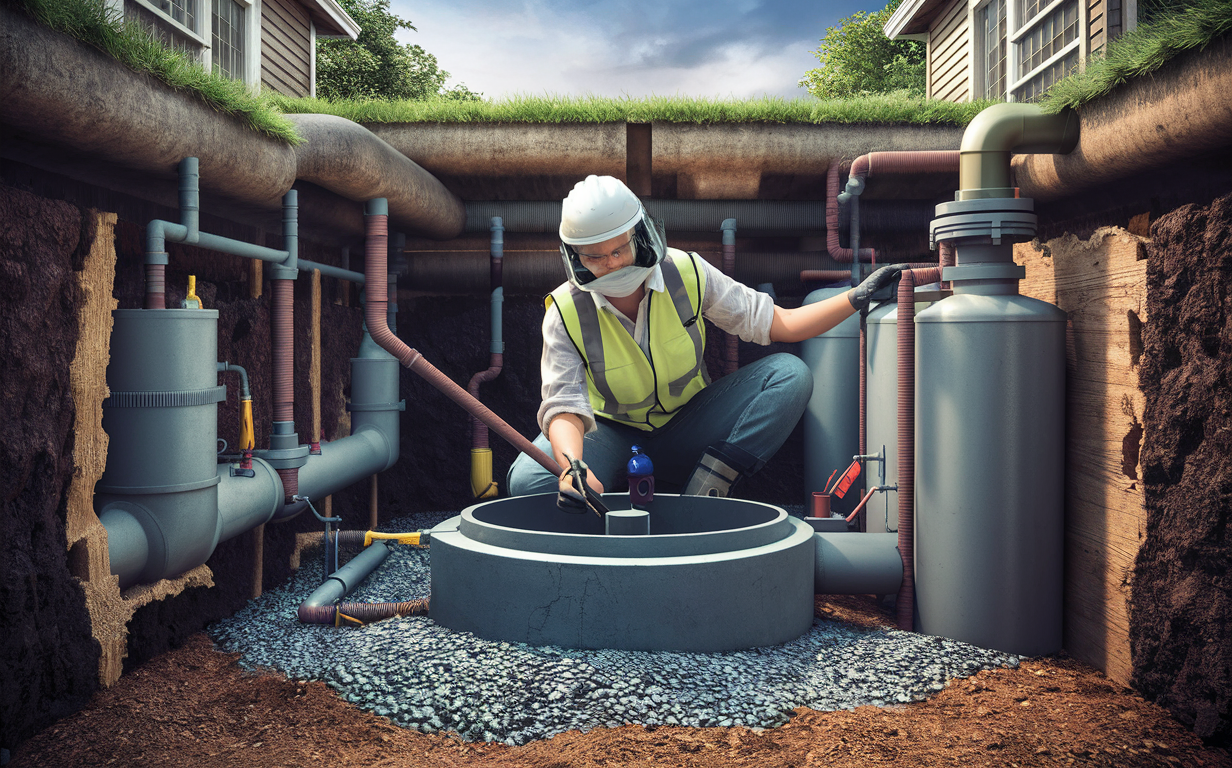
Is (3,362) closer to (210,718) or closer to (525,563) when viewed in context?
(210,718)

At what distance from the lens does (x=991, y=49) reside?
7.98 m

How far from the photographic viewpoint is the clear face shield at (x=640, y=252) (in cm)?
291

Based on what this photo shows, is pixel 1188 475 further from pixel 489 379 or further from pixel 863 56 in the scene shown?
pixel 863 56

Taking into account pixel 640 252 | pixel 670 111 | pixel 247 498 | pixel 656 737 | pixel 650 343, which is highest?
pixel 670 111

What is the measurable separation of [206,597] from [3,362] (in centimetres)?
125

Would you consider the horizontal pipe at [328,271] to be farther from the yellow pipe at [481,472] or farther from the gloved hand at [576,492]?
the gloved hand at [576,492]

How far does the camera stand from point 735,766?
1.76 meters

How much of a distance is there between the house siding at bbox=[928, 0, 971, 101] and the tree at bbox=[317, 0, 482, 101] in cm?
790

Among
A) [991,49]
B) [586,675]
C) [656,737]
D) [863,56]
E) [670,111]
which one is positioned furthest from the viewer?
[863,56]

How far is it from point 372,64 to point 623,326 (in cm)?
1468

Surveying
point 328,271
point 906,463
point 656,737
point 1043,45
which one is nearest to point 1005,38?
point 1043,45

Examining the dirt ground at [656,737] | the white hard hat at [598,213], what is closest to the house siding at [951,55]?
the white hard hat at [598,213]

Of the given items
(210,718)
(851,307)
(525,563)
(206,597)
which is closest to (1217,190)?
(851,307)

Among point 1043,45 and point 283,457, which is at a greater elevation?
point 1043,45
